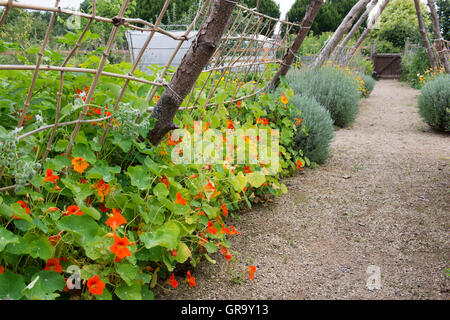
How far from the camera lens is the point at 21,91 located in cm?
155

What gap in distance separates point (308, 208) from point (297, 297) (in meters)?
1.01

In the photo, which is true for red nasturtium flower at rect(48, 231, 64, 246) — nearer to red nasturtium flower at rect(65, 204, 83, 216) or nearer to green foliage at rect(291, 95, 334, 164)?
red nasturtium flower at rect(65, 204, 83, 216)

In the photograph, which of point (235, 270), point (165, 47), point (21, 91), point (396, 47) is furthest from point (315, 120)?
point (396, 47)

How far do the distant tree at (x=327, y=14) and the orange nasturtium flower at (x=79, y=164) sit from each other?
69.8 feet

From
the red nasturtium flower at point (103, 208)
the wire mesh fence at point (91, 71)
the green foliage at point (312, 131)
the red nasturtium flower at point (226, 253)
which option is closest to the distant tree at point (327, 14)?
the green foliage at point (312, 131)

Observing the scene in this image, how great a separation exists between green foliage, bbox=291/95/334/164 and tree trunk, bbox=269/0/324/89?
339 millimetres

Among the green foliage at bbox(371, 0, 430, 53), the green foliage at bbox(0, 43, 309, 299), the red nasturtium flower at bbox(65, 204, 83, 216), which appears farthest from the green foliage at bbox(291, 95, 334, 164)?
the green foliage at bbox(371, 0, 430, 53)

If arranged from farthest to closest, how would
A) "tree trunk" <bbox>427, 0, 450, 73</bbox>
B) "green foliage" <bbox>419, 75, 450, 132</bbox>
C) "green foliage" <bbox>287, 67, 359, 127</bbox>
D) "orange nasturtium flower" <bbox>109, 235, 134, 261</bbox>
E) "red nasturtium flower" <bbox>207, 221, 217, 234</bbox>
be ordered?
1. "tree trunk" <bbox>427, 0, 450, 73</bbox>
2. "green foliage" <bbox>419, 75, 450, 132</bbox>
3. "green foliage" <bbox>287, 67, 359, 127</bbox>
4. "red nasturtium flower" <bbox>207, 221, 217, 234</bbox>
5. "orange nasturtium flower" <bbox>109, 235, 134, 261</bbox>

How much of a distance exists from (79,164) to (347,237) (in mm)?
A: 1624

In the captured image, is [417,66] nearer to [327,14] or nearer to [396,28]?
[396,28]

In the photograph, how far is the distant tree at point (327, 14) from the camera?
21.2 metres

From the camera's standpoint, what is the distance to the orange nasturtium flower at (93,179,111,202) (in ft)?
4.59

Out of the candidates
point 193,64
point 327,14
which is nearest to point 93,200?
point 193,64

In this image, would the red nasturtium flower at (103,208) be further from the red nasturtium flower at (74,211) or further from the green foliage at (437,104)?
the green foliage at (437,104)
